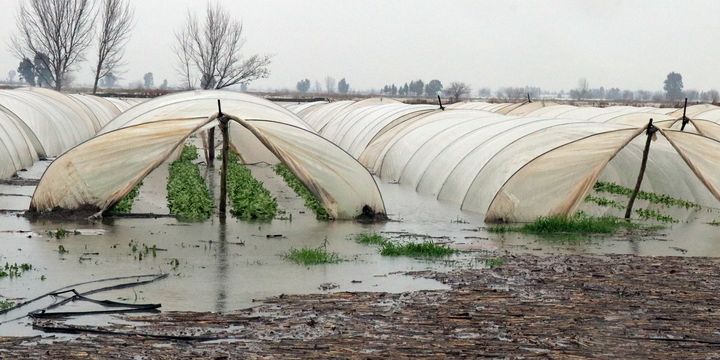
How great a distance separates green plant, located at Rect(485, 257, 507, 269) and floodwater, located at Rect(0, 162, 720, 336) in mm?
124

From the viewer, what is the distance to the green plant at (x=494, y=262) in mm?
11465

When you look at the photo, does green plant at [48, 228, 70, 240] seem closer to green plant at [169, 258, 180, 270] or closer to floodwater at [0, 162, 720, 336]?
floodwater at [0, 162, 720, 336]

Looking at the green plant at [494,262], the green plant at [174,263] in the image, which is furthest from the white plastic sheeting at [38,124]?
the green plant at [494,262]

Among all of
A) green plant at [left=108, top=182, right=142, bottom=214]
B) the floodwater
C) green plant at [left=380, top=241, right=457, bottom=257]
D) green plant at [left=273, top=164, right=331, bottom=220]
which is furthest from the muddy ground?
green plant at [left=108, top=182, right=142, bottom=214]

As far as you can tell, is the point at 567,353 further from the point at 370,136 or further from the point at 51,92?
the point at 51,92

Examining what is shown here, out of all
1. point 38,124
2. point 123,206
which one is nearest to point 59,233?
point 123,206

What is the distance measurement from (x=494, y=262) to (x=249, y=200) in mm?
5746

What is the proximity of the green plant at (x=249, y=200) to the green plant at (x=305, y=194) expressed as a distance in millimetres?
645

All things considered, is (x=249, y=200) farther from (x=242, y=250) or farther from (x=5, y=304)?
(x=5, y=304)

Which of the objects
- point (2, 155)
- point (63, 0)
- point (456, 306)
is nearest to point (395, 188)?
point (2, 155)

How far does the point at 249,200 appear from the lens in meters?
16.1

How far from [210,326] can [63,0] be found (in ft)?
182

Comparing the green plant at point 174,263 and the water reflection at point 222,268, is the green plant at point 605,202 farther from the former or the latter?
the green plant at point 174,263

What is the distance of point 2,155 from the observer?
69.9 ft
